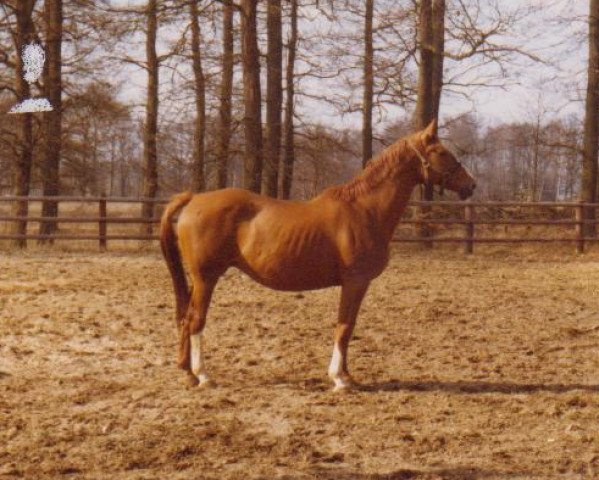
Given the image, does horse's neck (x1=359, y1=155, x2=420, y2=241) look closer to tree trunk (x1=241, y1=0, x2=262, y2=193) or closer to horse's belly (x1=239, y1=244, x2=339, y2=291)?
horse's belly (x1=239, y1=244, x2=339, y2=291)

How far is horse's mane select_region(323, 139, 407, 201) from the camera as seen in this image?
588 centimetres

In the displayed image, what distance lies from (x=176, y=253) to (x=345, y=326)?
1.46 m

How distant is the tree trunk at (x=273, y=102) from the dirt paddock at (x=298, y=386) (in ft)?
20.0

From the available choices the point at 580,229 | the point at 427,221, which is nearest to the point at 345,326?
the point at 427,221

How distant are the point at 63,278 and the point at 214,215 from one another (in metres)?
6.01

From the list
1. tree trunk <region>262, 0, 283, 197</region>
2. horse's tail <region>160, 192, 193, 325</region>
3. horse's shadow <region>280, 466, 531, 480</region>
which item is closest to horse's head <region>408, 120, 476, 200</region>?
horse's tail <region>160, 192, 193, 325</region>

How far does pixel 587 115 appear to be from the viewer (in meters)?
19.2

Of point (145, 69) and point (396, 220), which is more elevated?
point (145, 69)

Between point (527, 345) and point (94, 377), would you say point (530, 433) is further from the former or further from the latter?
point (94, 377)

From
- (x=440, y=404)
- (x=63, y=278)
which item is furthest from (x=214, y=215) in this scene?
(x=63, y=278)

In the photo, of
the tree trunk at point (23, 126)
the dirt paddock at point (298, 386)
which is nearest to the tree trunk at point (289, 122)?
the tree trunk at point (23, 126)

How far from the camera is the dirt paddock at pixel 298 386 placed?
412cm

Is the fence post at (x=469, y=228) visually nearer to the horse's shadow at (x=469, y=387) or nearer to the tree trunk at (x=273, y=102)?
the tree trunk at (x=273, y=102)

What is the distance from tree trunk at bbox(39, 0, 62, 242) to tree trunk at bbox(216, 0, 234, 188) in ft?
13.1
